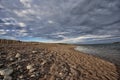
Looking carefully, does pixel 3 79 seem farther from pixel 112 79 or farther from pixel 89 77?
pixel 112 79

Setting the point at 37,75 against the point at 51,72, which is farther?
the point at 51,72

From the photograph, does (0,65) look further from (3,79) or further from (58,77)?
(58,77)

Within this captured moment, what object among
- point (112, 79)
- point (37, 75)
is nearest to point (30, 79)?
point (37, 75)

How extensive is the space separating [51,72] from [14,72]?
203cm

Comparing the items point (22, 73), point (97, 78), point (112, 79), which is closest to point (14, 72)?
point (22, 73)

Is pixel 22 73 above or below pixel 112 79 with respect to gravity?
above

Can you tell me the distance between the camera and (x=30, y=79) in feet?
18.7

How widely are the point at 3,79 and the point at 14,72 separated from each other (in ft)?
3.21

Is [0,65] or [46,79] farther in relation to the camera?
[0,65]

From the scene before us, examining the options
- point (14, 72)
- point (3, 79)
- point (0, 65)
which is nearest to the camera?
point (3, 79)

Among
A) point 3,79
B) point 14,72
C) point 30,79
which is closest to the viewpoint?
point 3,79

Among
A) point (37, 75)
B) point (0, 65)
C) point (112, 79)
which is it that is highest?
point (0, 65)

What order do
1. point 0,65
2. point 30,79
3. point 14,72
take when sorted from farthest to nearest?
point 0,65
point 14,72
point 30,79

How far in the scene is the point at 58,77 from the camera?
21.0 feet
